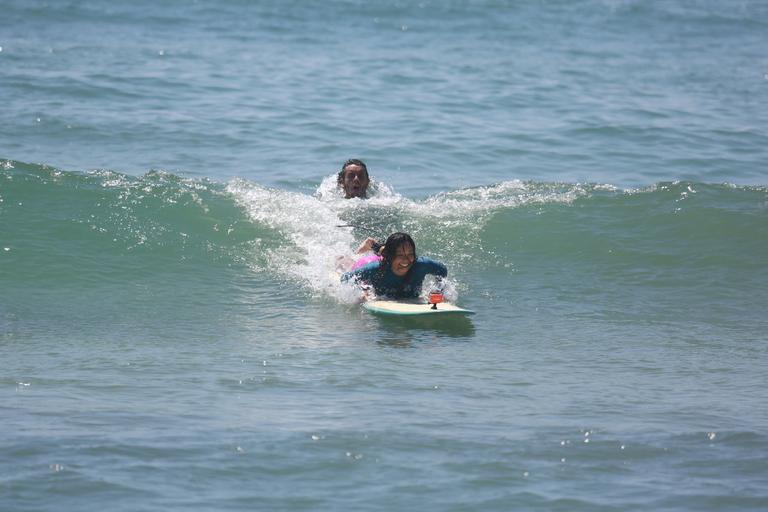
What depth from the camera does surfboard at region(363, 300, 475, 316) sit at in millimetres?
11117

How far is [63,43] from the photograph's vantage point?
82.6 feet

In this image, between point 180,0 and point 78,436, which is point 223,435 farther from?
point 180,0

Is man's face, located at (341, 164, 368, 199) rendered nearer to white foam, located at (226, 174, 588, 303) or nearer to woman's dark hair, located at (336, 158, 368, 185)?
woman's dark hair, located at (336, 158, 368, 185)

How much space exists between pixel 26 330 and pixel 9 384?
6.13ft

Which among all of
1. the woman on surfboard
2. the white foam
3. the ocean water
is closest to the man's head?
the white foam

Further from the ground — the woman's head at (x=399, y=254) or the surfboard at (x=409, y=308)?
the woman's head at (x=399, y=254)

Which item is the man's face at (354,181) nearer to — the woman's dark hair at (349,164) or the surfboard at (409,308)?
the woman's dark hair at (349,164)

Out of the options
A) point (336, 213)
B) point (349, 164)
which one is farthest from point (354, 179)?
point (336, 213)

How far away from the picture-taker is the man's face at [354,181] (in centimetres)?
1482

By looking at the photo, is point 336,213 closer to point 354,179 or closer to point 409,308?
point 354,179

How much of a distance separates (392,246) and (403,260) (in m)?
0.18

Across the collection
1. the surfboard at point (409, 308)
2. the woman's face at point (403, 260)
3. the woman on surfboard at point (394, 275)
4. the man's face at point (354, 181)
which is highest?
the man's face at point (354, 181)

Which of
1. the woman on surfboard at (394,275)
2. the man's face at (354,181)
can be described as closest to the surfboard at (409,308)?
the woman on surfboard at (394,275)

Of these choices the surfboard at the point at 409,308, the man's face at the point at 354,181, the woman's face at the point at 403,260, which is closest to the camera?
the surfboard at the point at 409,308
